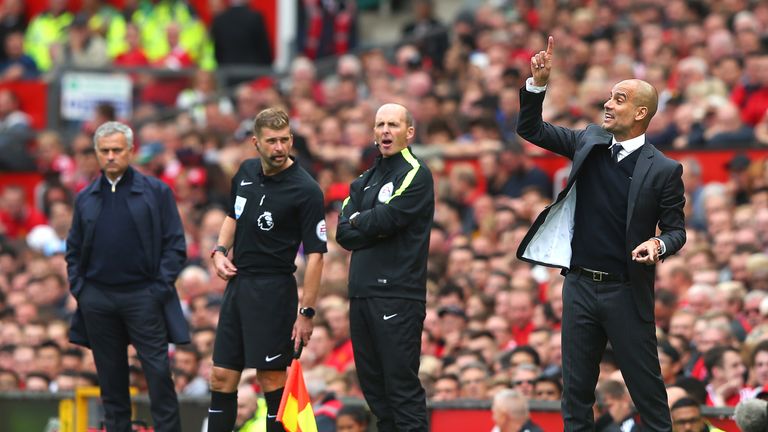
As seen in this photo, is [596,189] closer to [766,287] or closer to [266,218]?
[266,218]

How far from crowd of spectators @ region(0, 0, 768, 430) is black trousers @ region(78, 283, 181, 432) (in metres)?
1.72

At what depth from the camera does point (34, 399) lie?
13.9 m

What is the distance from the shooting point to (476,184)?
17516 millimetres

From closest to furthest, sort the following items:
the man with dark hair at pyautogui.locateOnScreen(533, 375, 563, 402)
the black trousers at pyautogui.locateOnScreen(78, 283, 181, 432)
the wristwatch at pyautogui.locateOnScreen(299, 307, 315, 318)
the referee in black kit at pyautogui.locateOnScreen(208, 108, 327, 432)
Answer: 1. the wristwatch at pyautogui.locateOnScreen(299, 307, 315, 318)
2. the referee in black kit at pyautogui.locateOnScreen(208, 108, 327, 432)
3. the black trousers at pyautogui.locateOnScreen(78, 283, 181, 432)
4. the man with dark hair at pyautogui.locateOnScreen(533, 375, 563, 402)

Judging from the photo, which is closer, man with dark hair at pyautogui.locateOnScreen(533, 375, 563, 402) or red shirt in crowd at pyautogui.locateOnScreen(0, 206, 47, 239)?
man with dark hair at pyautogui.locateOnScreen(533, 375, 563, 402)

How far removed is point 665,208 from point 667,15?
11.3m

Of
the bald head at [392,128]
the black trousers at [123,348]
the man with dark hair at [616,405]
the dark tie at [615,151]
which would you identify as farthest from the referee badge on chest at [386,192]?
the man with dark hair at [616,405]

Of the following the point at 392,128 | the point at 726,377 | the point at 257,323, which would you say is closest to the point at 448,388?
the point at 726,377

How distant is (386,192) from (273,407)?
1612mm

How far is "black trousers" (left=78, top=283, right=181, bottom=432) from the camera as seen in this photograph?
10641mm

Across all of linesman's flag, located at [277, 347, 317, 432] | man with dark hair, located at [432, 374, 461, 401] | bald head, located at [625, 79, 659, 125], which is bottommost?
man with dark hair, located at [432, 374, 461, 401]

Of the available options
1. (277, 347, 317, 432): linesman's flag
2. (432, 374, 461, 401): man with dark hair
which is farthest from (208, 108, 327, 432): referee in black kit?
(432, 374, 461, 401): man with dark hair

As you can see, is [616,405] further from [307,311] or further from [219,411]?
[219,411]

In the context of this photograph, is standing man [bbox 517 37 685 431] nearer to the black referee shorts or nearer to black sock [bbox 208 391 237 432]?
the black referee shorts
